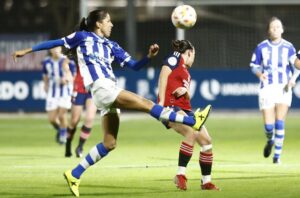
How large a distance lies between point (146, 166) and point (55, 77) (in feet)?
21.4

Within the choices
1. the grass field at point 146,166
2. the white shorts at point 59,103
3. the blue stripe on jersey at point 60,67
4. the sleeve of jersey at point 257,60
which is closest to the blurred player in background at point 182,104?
the grass field at point 146,166

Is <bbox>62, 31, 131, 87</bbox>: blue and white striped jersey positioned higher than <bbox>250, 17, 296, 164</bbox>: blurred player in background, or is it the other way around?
<bbox>62, 31, 131, 87</bbox>: blue and white striped jersey

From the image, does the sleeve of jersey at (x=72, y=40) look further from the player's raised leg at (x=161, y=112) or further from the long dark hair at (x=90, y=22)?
the player's raised leg at (x=161, y=112)

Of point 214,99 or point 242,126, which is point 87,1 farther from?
point 242,126

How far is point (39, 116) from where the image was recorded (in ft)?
101

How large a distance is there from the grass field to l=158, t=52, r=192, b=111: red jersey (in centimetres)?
101

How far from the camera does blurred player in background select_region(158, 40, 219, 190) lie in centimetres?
1179

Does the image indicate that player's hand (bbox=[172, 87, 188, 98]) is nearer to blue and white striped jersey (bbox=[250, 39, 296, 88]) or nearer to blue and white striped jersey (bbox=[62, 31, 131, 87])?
blue and white striped jersey (bbox=[62, 31, 131, 87])

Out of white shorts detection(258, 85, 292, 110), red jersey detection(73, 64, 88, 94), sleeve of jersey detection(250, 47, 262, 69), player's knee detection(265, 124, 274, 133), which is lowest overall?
player's knee detection(265, 124, 274, 133)

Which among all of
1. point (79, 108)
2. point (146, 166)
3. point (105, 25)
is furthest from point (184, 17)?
point (79, 108)

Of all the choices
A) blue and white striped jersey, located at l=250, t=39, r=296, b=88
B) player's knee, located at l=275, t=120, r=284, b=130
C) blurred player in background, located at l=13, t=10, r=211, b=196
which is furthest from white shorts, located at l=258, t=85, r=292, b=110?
blurred player in background, located at l=13, t=10, r=211, b=196

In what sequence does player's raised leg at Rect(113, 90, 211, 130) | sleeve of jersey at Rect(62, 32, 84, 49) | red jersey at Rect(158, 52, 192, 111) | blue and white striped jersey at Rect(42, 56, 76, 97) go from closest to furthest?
player's raised leg at Rect(113, 90, 211, 130) < sleeve of jersey at Rect(62, 32, 84, 49) < red jersey at Rect(158, 52, 192, 111) < blue and white striped jersey at Rect(42, 56, 76, 97)

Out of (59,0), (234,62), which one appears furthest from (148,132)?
(59,0)

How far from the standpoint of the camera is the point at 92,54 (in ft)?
38.2
